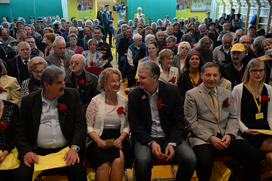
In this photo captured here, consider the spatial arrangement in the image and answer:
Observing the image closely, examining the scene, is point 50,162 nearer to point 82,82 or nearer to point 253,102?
point 82,82

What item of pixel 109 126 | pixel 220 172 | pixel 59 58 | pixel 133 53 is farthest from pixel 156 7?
pixel 220 172

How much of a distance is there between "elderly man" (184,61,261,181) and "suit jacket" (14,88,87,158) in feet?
3.81

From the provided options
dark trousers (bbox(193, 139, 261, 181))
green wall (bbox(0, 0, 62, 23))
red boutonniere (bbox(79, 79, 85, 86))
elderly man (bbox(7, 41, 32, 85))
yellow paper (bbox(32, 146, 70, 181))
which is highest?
green wall (bbox(0, 0, 62, 23))

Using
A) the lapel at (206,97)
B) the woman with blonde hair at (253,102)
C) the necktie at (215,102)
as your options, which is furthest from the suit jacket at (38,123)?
the woman with blonde hair at (253,102)

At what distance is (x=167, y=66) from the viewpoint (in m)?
3.79

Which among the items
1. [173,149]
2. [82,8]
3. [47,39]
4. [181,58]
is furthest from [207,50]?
[82,8]

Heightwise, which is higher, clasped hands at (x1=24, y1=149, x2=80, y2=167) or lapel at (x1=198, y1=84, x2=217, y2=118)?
lapel at (x1=198, y1=84, x2=217, y2=118)

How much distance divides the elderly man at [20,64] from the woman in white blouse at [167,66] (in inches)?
94.7

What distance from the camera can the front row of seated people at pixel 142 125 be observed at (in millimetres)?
2162

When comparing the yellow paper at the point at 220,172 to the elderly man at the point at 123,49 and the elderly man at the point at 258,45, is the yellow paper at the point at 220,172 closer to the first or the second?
the elderly man at the point at 258,45

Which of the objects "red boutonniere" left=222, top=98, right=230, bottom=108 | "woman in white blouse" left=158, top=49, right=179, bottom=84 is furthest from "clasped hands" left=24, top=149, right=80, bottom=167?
"woman in white blouse" left=158, top=49, right=179, bottom=84

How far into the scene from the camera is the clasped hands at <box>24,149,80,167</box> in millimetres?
2033

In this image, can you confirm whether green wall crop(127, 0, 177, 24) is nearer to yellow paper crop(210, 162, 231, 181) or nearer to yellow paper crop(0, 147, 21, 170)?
yellow paper crop(210, 162, 231, 181)

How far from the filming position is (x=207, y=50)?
15.6 feet
